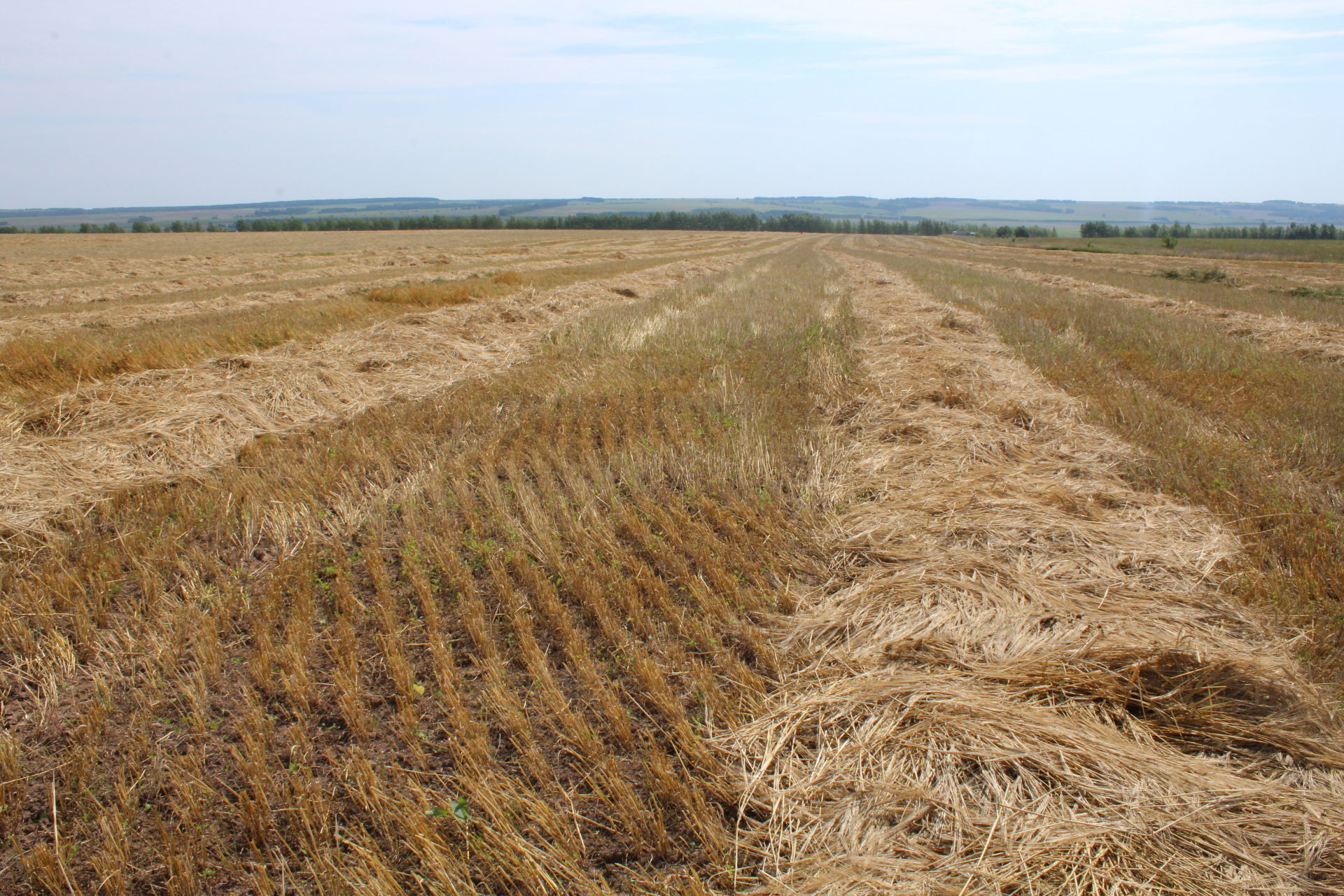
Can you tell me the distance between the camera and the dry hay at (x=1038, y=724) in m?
2.14

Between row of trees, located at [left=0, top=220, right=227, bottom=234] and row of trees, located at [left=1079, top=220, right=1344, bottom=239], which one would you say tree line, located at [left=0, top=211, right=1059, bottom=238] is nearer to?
row of trees, located at [left=0, top=220, right=227, bottom=234]

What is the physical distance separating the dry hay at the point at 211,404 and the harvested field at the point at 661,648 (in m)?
0.05

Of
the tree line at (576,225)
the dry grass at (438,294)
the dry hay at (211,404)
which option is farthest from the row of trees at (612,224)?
the dry hay at (211,404)

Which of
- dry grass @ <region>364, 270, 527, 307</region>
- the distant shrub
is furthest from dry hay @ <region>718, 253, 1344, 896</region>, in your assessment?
the distant shrub

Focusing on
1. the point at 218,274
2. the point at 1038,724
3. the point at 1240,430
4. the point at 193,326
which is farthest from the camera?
the point at 218,274

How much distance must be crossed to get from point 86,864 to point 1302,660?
504cm

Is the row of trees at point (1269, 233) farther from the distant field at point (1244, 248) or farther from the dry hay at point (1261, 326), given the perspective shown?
the dry hay at point (1261, 326)

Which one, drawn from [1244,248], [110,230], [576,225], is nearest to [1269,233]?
[1244,248]

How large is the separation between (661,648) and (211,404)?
6097mm

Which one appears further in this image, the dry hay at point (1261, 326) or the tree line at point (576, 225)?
the tree line at point (576, 225)

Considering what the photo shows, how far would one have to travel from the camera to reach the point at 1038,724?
2.65 m

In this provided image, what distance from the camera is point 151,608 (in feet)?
11.7

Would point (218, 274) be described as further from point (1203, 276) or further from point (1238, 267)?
point (1238, 267)

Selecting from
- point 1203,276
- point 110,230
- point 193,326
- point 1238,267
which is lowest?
point 193,326
